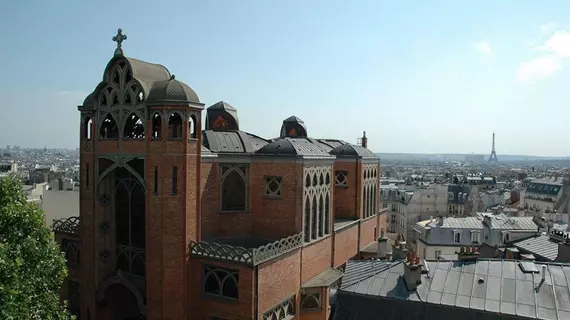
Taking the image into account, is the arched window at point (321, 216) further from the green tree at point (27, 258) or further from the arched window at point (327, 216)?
the green tree at point (27, 258)

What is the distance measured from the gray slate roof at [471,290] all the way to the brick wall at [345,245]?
31.7ft

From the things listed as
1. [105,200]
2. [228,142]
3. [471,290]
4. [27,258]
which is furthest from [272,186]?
[27,258]

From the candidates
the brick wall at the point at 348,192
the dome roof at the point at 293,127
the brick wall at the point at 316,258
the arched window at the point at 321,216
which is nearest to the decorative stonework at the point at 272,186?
the arched window at the point at 321,216

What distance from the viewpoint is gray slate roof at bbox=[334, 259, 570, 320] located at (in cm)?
1891

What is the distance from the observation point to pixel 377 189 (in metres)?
43.9

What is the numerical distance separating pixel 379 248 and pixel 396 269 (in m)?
13.5

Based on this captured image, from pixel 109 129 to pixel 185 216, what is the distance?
766cm

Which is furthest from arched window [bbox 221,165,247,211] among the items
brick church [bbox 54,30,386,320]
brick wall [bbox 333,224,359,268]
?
brick wall [bbox 333,224,359,268]

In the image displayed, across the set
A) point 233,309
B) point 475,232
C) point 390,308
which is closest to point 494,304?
point 390,308

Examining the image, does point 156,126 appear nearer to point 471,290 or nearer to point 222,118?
point 222,118

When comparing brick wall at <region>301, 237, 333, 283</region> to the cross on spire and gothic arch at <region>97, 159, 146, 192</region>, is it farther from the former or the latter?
the cross on spire

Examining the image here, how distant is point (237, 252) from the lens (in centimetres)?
2289

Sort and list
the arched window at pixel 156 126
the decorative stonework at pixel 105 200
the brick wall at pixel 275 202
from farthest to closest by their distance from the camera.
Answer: the brick wall at pixel 275 202
the decorative stonework at pixel 105 200
the arched window at pixel 156 126

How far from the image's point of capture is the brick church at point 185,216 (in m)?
23.6
